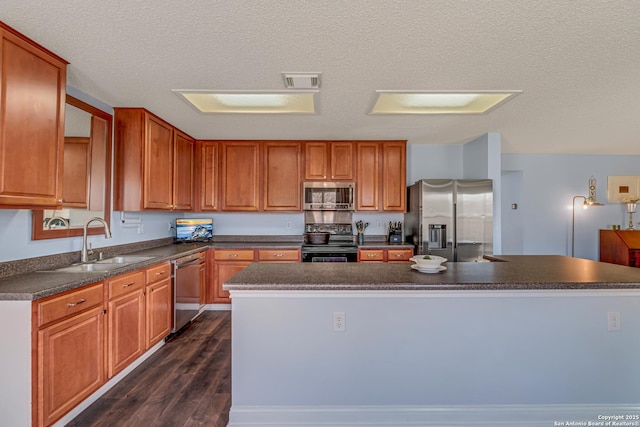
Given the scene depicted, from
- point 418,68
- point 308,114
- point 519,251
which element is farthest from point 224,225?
point 519,251

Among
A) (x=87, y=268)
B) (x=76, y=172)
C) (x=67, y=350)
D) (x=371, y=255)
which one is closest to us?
(x=67, y=350)

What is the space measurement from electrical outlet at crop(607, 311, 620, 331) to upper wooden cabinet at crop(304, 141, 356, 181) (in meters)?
3.02

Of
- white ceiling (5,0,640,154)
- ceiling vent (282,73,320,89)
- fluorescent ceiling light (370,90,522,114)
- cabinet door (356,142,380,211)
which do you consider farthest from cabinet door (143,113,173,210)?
cabinet door (356,142,380,211)

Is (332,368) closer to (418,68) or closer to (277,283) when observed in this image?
(277,283)

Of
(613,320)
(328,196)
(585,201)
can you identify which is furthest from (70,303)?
(585,201)

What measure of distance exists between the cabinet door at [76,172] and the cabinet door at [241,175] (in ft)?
5.88

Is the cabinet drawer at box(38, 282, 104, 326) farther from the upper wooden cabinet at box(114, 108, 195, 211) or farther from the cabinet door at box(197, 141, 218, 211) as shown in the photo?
the cabinet door at box(197, 141, 218, 211)

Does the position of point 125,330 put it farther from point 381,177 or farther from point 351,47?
point 381,177

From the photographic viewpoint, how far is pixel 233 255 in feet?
13.5

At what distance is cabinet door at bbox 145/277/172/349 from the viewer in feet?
9.14

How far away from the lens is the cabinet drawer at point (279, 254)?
411 centimetres

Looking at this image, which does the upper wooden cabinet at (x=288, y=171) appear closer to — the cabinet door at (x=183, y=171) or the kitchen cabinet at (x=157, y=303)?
the cabinet door at (x=183, y=171)

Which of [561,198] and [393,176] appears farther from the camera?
[561,198]

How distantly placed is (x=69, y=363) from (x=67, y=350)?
92mm
